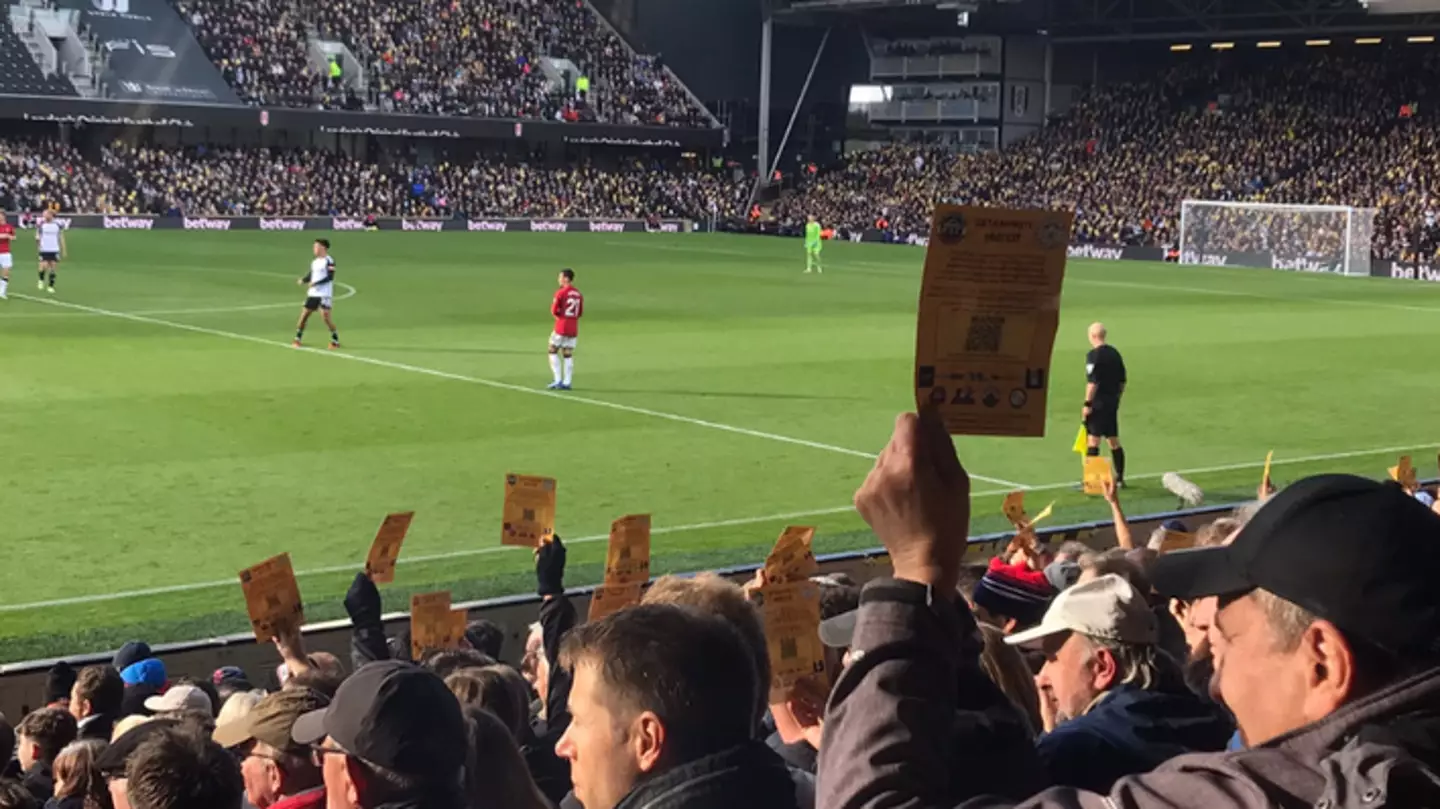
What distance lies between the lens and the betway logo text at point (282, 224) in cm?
6619

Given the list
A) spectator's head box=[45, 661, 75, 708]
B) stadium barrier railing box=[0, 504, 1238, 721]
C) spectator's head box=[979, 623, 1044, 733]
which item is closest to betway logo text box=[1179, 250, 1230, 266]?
stadium barrier railing box=[0, 504, 1238, 721]

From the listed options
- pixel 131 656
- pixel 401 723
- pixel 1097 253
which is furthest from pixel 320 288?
pixel 1097 253

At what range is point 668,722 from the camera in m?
3.39

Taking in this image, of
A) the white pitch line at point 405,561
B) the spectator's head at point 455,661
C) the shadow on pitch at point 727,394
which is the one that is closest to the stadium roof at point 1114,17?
the shadow on pitch at point 727,394

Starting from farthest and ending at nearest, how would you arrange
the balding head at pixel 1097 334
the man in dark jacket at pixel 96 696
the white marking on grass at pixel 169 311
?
the white marking on grass at pixel 169 311, the balding head at pixel 1097 334, the man in dark jacket at pixel 96 696

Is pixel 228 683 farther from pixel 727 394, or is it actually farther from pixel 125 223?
pixel 125 223

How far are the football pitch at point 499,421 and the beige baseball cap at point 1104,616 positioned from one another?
27.9 feet

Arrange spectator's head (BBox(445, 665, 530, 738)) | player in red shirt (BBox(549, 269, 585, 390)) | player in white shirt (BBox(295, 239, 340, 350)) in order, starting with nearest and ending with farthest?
spectator's head (BBox(445, 665, 530, 738))
player in red shirt (BBox(549, 269, 585, 390))
player in white shirt (BBox(295, 239, 340, 350))

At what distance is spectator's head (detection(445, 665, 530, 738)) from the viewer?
17.8 feet

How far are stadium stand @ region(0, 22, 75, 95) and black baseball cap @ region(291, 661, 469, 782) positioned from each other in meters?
66.7

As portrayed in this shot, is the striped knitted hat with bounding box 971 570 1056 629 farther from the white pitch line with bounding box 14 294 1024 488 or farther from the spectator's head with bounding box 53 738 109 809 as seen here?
the white pitch line with bounding box 14 294 1024 488

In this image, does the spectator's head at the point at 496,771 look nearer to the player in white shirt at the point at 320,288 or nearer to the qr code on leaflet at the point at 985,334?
the qr code on leaflet at the point at 985,334

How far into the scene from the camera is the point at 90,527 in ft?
50.6

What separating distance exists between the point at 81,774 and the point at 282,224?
63.2 m
